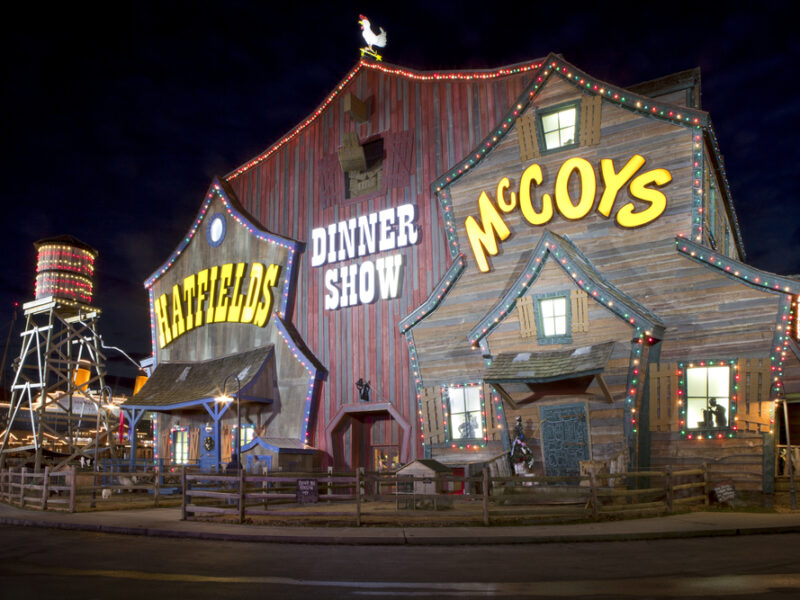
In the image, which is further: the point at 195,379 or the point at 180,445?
the point at 180,445

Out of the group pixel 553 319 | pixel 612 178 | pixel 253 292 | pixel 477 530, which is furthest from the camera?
pixel 253 292

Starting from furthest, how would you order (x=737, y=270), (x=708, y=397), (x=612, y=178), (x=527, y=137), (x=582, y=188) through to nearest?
(x=527, y=137)
(x=582, y=188)
(x=612, y=178)
(x=708, y=397)
(x=737, y=270)

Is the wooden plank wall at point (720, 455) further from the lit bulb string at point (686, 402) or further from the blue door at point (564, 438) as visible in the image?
the blue door at point (564, 438)

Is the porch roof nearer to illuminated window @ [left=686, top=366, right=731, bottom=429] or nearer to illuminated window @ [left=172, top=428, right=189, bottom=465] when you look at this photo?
illuminated window @ [left=686, top=366, right=731, bottom=429]

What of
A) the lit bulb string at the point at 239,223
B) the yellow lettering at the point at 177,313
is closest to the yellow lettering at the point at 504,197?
the lit bulb string at the point at 239,223

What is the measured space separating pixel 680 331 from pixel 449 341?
7.27 metres

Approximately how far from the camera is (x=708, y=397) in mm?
18547

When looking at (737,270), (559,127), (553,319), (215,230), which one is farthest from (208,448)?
(737,270)

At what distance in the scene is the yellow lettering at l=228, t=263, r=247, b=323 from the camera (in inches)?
1204

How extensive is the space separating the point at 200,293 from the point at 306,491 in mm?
17027

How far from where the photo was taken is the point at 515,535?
1273 cm

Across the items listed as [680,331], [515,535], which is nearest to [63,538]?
[515,535]

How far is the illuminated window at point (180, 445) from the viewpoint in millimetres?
31516

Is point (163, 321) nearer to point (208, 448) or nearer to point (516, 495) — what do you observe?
point (208, 448)
